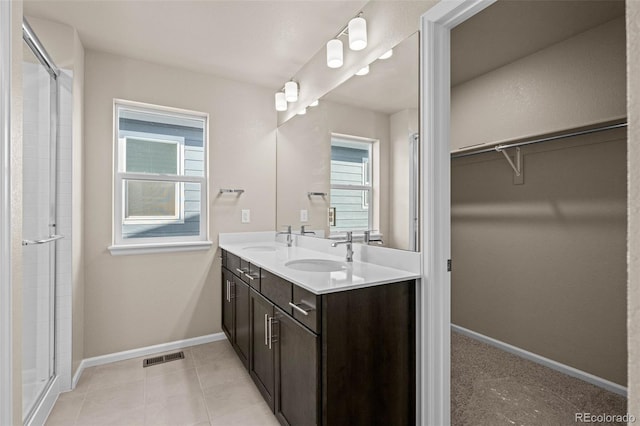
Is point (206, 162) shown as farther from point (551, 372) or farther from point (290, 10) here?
point (551, 372)

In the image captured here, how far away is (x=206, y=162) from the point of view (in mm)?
2877

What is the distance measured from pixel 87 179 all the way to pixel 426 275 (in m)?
2.51

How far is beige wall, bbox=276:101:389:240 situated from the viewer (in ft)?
6.32

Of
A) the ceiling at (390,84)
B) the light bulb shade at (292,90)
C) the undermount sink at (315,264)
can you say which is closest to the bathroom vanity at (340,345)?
the undermount sink at (315,264)

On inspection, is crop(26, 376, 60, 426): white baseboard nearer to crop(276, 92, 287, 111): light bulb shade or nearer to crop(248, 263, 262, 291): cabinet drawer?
crop(248, 263, 262, 291): cabinet drawer

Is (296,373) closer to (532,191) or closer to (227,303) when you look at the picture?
(227,303)

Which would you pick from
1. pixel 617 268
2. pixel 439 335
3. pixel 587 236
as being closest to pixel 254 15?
pixel 439 335

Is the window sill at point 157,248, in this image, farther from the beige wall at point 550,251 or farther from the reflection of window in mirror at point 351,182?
the beige wall at point 550,251

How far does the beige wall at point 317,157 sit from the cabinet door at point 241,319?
0.73 meters

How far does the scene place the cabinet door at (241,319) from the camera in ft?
7.05

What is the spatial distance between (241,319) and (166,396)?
63cm

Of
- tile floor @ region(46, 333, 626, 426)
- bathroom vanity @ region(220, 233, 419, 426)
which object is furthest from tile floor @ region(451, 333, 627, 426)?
bathroom vanity @ region(220, 233, 419, 426)

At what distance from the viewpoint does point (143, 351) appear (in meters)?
2.60

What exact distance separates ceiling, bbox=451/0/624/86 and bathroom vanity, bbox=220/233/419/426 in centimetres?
161
